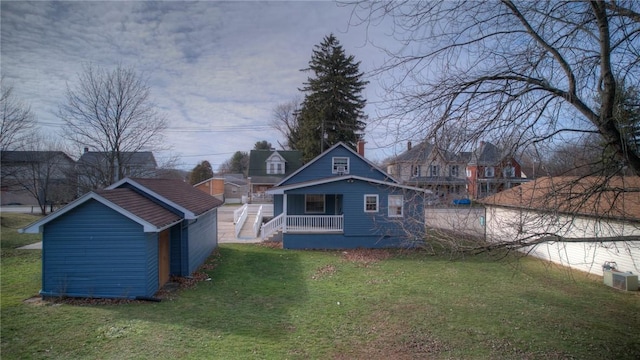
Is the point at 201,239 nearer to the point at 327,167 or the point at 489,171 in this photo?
the point at 327,167

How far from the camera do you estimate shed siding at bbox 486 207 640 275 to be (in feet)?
14.5

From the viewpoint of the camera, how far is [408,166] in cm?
451

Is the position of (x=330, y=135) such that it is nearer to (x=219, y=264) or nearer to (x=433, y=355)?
(x=219, y=264)

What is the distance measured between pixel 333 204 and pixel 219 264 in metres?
8.67

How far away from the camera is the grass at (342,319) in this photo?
6.14m

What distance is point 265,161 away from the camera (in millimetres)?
40906

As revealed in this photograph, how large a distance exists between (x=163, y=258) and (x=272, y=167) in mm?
30104

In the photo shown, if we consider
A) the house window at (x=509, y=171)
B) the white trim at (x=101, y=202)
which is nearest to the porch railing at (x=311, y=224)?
the white trim at (x=101, y=202)

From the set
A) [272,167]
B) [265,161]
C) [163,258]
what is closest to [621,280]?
[163,258]

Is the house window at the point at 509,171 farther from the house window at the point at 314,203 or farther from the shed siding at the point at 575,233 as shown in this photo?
the house window at the point at 314,203

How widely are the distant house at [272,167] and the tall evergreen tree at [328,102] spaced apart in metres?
6.85

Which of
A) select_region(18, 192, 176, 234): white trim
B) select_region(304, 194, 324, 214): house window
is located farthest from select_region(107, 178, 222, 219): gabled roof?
select_region(304, 194, 324, 214): house window

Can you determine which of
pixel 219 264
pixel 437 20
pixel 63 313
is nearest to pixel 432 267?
pixel 219 264

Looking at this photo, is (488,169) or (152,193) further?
(152,193)
